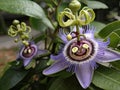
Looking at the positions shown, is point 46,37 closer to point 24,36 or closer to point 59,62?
point 24,36

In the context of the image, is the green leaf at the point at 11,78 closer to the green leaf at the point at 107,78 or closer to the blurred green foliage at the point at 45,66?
the blurred green foliage at the point at 45,66

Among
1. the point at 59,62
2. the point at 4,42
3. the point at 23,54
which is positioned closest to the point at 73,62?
the point at 59,62

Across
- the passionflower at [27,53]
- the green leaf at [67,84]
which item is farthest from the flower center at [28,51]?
the green leaf at [67,84]

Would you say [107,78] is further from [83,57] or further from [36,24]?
[36,24]

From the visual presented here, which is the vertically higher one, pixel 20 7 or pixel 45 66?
pixel 20 7

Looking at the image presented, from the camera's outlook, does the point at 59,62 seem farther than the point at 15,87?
No

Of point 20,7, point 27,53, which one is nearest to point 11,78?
point 27,53
